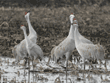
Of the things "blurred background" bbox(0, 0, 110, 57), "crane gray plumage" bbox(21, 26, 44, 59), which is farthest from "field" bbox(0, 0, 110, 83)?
"crane gray plumage" bbox(21, 26, 44, 59)

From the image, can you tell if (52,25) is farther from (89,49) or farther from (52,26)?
(89,49)

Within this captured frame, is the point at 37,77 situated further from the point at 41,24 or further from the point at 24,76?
the point at 41,24

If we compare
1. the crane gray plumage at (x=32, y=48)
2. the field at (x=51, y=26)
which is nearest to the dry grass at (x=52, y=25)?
the field at (x=51, y=26)

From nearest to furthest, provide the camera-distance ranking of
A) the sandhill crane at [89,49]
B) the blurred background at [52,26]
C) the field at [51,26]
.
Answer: the sandhill crane at [89,49]
the field at [51,26]
the blurred background at [52,26]

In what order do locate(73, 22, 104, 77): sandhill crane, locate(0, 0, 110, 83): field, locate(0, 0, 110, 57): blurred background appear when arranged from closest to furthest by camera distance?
locate(73, 22, 104, 77): sandhill crane < locate(0, 0, 110, 83): field < locate(0, 0, 110, 57): blurred background

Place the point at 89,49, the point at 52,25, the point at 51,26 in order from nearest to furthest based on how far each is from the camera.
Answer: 1. the point at 89,49
2. the point at 51,26
3. the point at 52,25

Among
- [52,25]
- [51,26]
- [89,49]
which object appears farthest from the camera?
[52,25]

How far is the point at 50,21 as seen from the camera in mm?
11398

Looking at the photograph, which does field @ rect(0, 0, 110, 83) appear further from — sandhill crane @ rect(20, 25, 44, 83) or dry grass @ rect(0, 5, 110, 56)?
sandhill crane @ rect(20, 25, 44, 83)

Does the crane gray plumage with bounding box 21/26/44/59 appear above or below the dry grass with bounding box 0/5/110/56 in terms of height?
below

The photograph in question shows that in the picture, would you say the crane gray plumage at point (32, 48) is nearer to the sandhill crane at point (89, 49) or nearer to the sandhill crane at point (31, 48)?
the sandhill crane at point (31, 48)

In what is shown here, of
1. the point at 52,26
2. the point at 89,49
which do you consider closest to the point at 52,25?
the point at 52,26

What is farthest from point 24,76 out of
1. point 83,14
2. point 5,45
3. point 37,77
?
point 83,14

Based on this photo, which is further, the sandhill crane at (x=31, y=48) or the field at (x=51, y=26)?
the field at (x=51, y=26)
